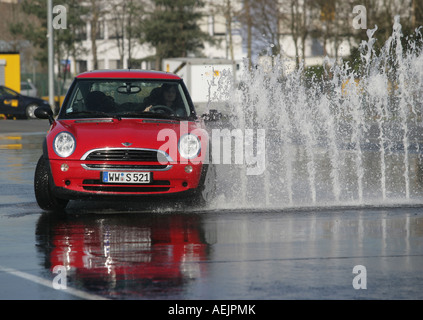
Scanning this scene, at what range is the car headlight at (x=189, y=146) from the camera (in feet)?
37.5

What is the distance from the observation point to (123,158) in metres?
11.2

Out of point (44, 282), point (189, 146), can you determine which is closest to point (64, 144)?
point (189, 146)

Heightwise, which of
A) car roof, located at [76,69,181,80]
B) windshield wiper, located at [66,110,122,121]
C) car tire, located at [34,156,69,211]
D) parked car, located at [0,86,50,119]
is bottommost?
car tire, located at [34,156,69,211]

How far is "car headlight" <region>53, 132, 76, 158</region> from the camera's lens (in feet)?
37.1

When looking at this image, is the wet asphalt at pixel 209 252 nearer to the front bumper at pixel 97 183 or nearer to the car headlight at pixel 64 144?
the front bumper at pixel 97 183

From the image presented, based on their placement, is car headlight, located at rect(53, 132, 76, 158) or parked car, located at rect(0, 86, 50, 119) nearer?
car headlight, located at rect(53, 132, 76, 158)

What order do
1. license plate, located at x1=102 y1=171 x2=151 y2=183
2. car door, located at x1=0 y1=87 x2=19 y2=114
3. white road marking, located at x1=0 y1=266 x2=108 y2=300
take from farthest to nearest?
car door, located at x1=0 y1=87 x2=19 y2=114 < license plate, located at x1=102 y1=171 x2=151 y2=183 < white road marking, located at x1=0 y1=266 x2=108 y2=300

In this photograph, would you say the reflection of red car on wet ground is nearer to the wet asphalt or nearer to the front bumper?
the wet asphalt

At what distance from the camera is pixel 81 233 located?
32.7 ft

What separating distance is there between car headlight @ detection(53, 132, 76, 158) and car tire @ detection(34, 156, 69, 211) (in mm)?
235

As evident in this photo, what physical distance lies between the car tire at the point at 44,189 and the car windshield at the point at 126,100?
80 cm

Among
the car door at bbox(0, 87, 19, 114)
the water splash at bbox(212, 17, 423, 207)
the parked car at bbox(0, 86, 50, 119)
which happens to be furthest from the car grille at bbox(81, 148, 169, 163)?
the car door at bbox(0, 87, 19, 114)
